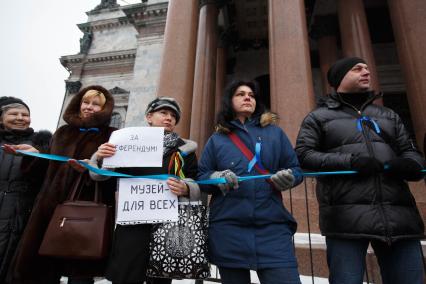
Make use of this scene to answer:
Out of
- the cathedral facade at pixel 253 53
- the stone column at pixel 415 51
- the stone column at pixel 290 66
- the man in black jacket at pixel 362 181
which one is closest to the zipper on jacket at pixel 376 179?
the man in black jacket at pixel 362 181

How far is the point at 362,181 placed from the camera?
7.24 ft

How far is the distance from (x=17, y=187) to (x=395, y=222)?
3.72 metres

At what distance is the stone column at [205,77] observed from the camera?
11.1m

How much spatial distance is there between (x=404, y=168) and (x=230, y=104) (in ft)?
5.17

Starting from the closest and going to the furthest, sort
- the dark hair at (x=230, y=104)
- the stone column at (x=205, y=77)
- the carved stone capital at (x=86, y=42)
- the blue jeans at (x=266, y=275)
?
the blue jeans at (x=266, y=275) → the dark hair at (x=230, y=104) → the stone column at (x=205, y=77) → the carved stone capital at (x=86, y=42)

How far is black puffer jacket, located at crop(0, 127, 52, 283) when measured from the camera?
2.79 meters

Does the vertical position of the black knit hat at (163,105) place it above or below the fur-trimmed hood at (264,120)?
above

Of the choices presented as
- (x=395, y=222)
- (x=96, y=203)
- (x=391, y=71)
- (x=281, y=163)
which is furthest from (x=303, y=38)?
(x=391, y=71)

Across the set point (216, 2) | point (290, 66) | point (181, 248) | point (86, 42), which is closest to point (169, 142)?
point (181, 248)

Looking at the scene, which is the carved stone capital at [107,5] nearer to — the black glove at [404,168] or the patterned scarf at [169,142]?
the patterned scarf at [169,142]

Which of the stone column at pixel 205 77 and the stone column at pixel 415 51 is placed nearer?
the stone column at pixel 415 51

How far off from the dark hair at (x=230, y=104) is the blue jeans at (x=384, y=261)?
1402 mm

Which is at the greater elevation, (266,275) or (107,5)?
(107,5)

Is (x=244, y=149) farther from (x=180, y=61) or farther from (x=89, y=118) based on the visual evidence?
(x=180, y=61)
